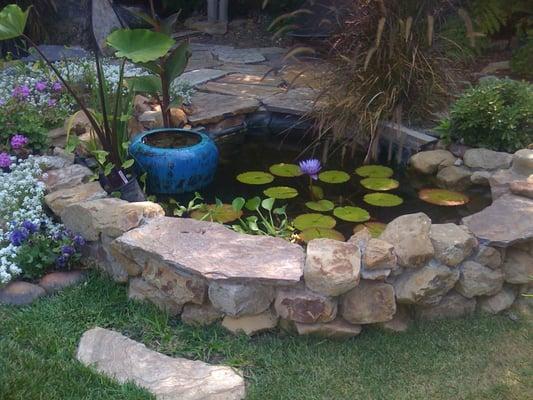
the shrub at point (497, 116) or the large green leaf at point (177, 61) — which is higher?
the large green leaf at point (177, 61)

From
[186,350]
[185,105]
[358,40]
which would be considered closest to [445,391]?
[186,350]

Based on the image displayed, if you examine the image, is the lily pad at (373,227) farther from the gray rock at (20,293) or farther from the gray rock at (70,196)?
the gray rock at (20,293)

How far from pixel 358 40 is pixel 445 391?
270 cm

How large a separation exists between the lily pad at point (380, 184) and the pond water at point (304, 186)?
0.10 ft

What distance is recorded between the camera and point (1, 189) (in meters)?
3.34

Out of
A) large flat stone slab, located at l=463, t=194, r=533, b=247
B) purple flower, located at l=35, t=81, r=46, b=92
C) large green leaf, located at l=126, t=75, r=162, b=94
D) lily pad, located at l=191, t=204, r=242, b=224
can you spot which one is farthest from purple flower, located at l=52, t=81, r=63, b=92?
large flat stone slab, located at l=463, t=194, r=533, b=247

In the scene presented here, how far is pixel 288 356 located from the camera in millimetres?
2564

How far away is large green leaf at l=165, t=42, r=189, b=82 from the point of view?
157 inches

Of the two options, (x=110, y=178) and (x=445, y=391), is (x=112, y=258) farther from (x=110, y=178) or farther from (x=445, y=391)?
(x=445, y=391)

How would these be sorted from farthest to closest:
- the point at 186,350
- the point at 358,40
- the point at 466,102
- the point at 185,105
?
the point at 185,105
the point at 358,40
the point at 466,102
the point at 186,350

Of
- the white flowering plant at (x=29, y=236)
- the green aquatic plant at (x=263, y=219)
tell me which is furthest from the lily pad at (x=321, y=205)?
the white flowering plant at (x=29, y=236)

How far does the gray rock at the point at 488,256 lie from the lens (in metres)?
2.76

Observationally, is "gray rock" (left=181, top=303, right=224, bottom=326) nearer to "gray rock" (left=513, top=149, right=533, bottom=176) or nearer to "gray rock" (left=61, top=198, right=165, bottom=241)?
"gray rock" (left=61, top=198, right=165, bottom=241)

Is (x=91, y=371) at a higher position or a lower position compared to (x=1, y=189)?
lower
